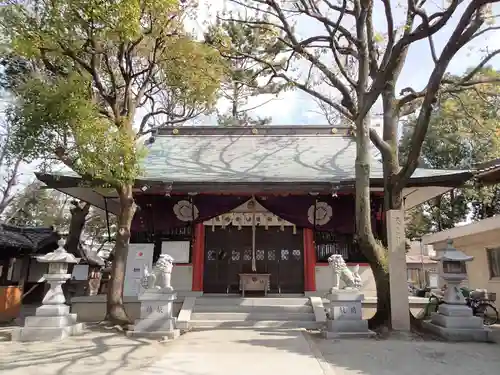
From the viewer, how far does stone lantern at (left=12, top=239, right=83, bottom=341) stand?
7.36m

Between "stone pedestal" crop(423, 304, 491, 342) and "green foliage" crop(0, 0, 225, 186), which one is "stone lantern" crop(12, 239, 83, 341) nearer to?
"green foliage" crop(0, 0, 225, 186)

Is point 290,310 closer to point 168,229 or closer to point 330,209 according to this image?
point 330,209

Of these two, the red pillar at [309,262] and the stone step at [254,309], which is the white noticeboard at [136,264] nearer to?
the stone step at [254,309]

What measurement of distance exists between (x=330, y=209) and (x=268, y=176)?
6.79 ft

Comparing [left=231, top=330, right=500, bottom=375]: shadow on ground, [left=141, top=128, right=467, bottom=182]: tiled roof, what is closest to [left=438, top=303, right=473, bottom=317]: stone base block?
[left=231, top=330, right=500, bottom=375]: shadow on ground

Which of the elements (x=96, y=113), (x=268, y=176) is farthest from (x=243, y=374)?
(x=268, y=176)

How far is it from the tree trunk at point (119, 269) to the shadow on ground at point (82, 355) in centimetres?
99

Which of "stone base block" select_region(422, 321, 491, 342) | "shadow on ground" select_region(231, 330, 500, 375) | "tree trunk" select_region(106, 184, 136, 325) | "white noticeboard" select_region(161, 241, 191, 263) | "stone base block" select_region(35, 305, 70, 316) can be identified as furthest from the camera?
"white noticeboard" select_region(161, 241, 191, 263)

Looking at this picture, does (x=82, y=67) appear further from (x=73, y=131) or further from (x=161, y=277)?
(x=161, y=277)

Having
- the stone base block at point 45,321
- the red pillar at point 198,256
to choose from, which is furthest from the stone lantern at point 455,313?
the stone base block at point 45,321

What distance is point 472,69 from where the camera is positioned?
28.1ft

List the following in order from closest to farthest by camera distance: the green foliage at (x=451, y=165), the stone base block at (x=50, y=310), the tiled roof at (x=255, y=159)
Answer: the stone base block at (x=50, y=310), the tiled roof at (x=255, y=159), the green foliage at (x=451, y=165)

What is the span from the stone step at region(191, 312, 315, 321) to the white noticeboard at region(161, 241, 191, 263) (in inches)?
91.1

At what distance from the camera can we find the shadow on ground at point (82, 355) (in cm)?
520
